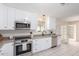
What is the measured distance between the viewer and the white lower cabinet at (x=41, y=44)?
159 inches

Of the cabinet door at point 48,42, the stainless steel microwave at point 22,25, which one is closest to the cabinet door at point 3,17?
the stainless steel microwave at point 22,25

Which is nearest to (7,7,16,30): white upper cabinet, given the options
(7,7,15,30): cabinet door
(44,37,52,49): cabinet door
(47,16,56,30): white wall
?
(7,7,15,30): cabinet door

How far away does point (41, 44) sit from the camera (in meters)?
4.42

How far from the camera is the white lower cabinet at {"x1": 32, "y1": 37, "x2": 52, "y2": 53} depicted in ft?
13.2

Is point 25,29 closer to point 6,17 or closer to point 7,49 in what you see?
point 6,17

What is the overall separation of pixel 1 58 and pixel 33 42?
327 cm

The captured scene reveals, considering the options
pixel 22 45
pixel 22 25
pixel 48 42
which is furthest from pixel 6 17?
pixel 48 42

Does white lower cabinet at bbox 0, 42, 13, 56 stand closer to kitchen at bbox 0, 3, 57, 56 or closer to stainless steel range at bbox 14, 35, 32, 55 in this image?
kitchen at bbox 0, 3, 57, 56

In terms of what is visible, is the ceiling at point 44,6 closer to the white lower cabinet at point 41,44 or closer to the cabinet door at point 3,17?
the cabinet door at point 3,17

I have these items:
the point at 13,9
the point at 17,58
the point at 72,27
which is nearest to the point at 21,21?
the point at 13,9

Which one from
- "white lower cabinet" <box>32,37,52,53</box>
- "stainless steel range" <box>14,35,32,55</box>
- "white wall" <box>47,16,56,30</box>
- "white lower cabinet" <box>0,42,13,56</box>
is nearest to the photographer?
"white lower cabinet" <box>0,42,13,56</box>

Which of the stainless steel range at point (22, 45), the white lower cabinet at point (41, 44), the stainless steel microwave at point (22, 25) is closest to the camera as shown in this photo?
the stainless steel range at point (22, 45)

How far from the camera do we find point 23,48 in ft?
11.1

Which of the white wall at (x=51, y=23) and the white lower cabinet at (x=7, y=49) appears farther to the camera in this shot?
the white wall at (x=51, y=23)
